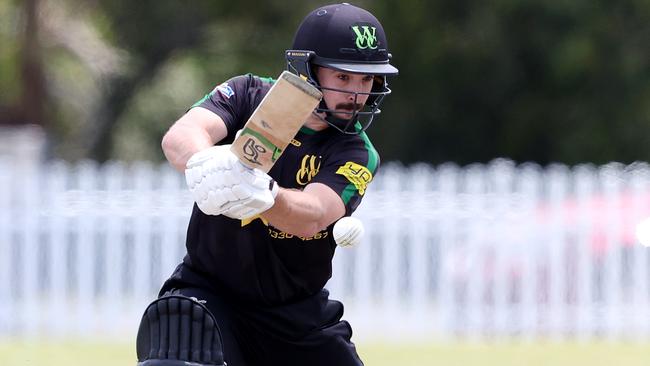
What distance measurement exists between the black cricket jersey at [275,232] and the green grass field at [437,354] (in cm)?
526

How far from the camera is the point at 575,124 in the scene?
70.1 ft

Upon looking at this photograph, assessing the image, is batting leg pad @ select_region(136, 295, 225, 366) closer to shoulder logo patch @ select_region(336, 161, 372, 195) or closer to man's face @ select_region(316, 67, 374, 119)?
shoulder logo patch @ select_region(336, 161, 372, 195)

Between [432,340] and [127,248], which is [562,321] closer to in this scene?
[432,340]

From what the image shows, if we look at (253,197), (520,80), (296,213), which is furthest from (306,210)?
(520,80)

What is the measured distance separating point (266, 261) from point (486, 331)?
29.1 feet

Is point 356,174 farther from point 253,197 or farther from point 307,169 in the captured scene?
point 253,197

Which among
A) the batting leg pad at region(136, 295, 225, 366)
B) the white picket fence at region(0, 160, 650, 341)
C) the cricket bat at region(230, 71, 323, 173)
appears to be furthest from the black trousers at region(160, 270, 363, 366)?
the white picket fence at region(0, 160, 650, 341)

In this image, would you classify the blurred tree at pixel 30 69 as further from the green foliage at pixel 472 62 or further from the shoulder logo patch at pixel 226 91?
the shoulder logo patch at pixel 226 91

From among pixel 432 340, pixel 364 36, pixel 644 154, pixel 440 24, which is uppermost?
pixel 440 24

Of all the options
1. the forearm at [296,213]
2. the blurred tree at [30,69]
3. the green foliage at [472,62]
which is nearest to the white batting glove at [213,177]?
the forearm at [296,213]

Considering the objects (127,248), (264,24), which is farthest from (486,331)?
(264,24)

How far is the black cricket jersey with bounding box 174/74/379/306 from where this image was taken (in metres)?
5.04

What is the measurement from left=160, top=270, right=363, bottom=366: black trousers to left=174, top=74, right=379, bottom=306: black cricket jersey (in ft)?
Answer: 0.15

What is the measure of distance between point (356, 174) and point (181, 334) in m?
0.85
